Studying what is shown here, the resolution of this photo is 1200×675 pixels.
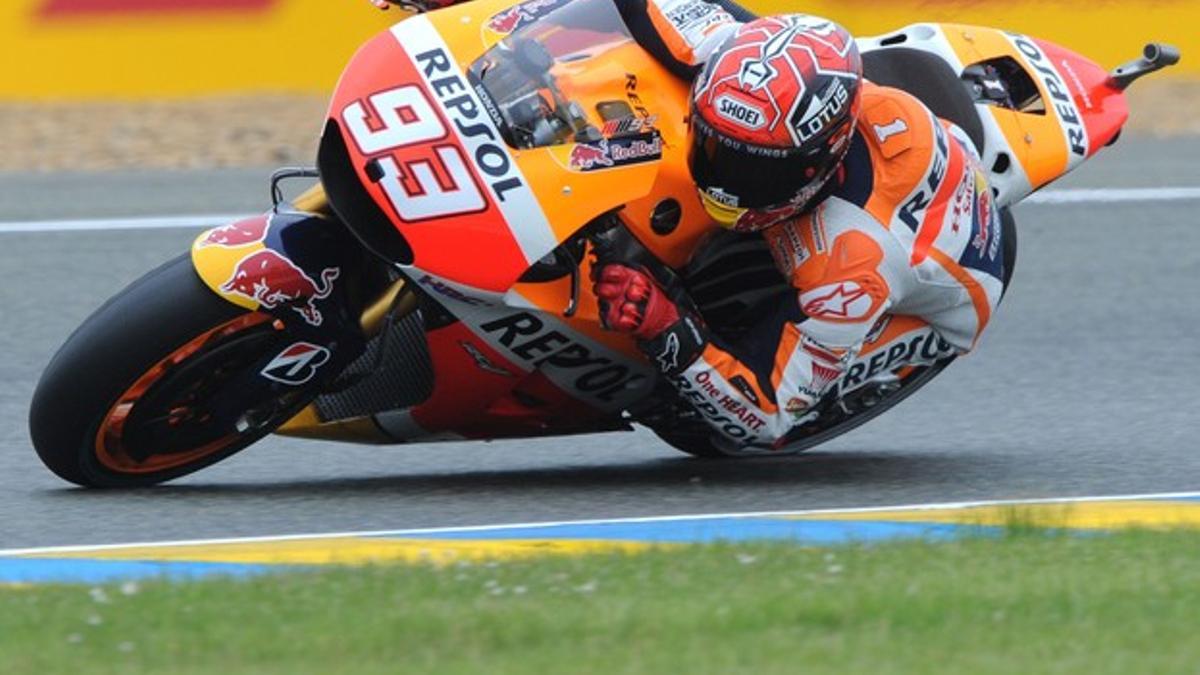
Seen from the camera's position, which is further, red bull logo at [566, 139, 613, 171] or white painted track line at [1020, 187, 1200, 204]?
white painted track line at [1020, 187, 1200, 204]

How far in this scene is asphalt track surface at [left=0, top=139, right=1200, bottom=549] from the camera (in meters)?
5.95

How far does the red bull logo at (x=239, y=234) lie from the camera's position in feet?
18.6

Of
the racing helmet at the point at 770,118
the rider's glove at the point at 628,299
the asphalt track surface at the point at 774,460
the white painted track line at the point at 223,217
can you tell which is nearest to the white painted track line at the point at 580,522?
the asphalt track surface at the point at 774,460

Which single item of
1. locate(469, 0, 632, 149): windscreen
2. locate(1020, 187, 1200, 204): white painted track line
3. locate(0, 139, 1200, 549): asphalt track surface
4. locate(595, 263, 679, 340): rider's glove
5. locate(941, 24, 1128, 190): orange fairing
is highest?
locate(469, 0, 632, 149): windscreen

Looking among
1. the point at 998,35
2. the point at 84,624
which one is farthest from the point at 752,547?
the point at 998,35

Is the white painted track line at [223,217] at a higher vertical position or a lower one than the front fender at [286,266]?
lower

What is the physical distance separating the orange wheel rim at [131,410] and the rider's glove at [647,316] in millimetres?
753

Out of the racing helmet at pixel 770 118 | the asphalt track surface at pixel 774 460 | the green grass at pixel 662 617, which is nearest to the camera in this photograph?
the green grass at pixel 662 617

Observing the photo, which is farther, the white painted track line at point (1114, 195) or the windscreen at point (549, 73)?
the white painted track line at point (1114, 195)

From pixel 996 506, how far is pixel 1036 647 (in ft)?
4.82

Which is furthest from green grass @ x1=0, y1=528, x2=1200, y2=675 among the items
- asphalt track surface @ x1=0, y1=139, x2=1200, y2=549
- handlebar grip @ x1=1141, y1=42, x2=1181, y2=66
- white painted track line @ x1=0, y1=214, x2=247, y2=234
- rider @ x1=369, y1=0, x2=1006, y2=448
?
white painted track line @ x1=0, y1=214, x2=247, y2=234

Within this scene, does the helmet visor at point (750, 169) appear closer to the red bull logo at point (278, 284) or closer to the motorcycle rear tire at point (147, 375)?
the red bull logo at point (278, 284)

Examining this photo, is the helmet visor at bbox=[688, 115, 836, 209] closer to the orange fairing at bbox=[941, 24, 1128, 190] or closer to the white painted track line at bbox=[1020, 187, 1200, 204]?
the orange fairing at bbox=[941, 24, 1128, 190]

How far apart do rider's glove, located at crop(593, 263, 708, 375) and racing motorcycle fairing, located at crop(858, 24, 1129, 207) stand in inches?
39.9
